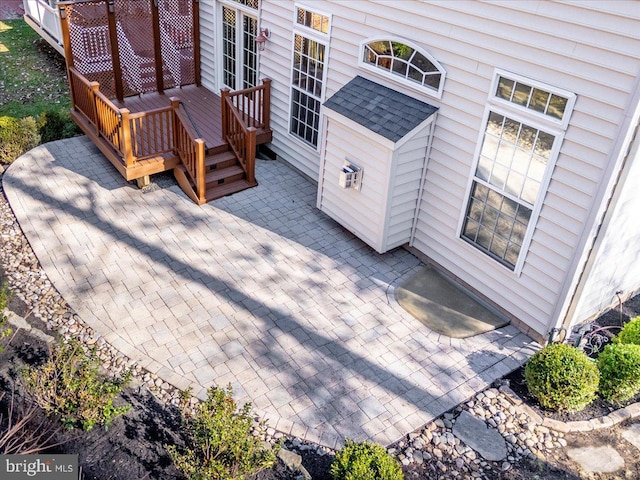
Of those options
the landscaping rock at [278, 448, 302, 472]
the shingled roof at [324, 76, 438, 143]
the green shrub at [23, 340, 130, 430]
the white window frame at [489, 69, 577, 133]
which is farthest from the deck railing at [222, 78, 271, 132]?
the landscaping rock at [278, 448, 302, 472]

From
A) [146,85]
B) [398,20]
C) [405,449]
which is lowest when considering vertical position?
[405,449]

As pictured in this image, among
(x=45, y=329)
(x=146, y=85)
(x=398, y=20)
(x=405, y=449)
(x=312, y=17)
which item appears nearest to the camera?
(x=405, y=449)

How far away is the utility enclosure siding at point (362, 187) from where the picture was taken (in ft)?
24.0

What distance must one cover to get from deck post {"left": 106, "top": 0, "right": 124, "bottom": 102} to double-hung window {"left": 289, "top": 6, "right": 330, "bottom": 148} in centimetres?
349

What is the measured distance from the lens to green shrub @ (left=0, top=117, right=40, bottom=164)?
9539 mm

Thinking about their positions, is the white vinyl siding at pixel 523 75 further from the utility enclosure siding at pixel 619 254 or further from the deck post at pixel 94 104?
the deck post at pixel 94 104

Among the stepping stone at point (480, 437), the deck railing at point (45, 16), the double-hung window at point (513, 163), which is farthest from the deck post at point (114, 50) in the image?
the stepping stone at point (480, 437)

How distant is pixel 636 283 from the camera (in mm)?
7473

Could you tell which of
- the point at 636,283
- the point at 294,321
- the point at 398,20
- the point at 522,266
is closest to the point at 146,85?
the point at 398,20

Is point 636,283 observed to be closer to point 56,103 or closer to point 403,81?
point 403,81

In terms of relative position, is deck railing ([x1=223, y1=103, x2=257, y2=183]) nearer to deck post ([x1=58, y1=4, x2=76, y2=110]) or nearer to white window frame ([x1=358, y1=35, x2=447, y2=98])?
white window frame ([x1=358, y1=35, x2=447, y2=98])

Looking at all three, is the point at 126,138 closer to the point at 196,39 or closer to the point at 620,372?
the point at 196,39

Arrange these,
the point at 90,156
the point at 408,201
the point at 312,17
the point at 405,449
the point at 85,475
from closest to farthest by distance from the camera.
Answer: the point at 85,475 → the point at 405,449 → the point at 408,201 → the point at 312,17 → the point at 90,156

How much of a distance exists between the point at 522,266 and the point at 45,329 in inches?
219
